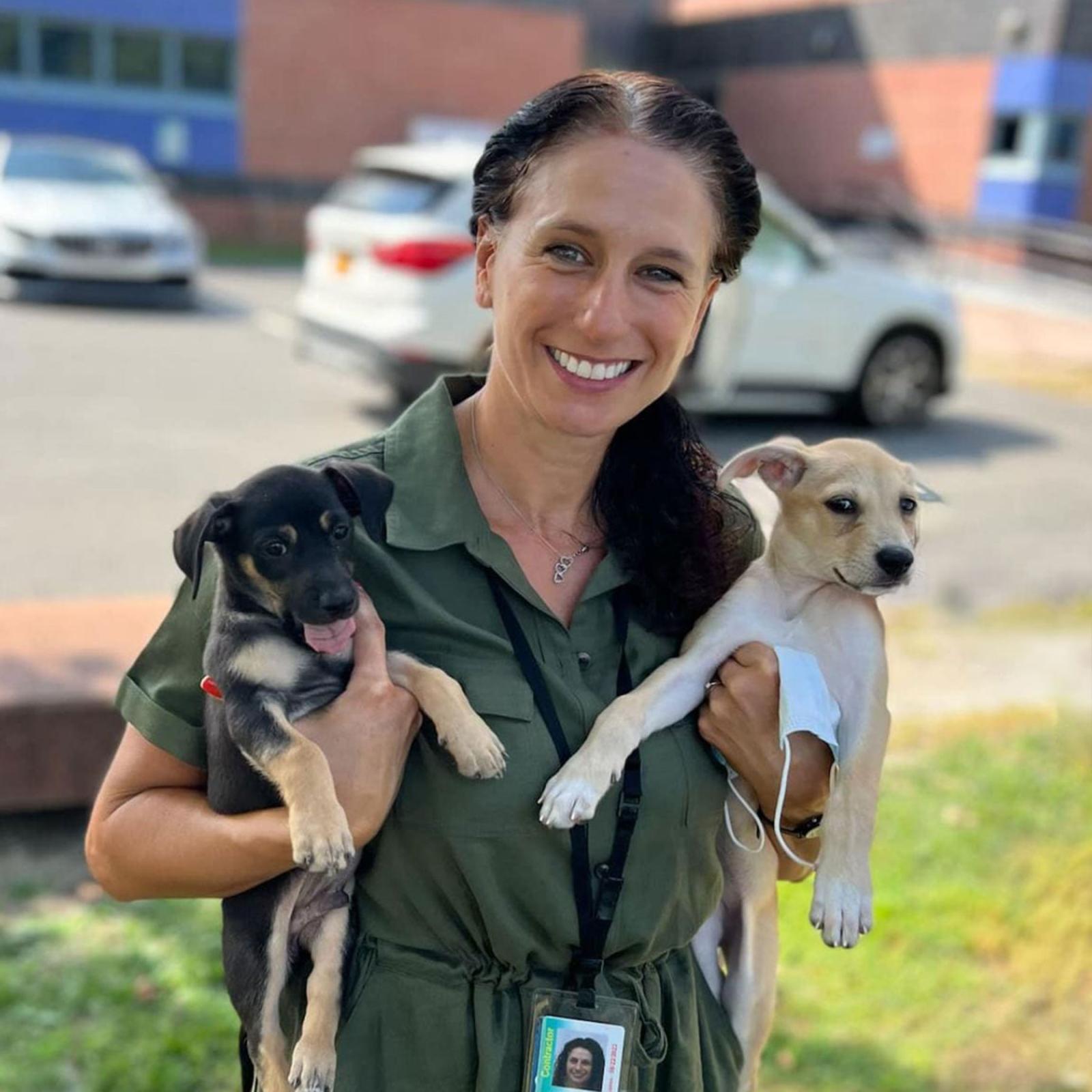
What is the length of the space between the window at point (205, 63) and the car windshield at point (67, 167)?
40.0 feet

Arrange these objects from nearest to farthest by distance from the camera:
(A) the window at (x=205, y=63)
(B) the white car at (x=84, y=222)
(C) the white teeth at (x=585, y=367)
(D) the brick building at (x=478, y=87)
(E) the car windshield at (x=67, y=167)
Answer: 1. (C) the white teeth at (x=585, y=367)
2. (B) the white car at (x=84, y=222)
3. (E) the car windshield at (x=67, y=167)
4. (D) the brick building at (x=478, y=87)
5. (A) the window at (x=205, y=63)

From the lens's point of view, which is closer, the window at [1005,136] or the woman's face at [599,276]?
the woman's face at [599,276]

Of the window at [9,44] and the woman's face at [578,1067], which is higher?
the window at [9,44]

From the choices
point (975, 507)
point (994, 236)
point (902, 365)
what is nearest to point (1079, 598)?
point (975, 507)

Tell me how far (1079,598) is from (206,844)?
7.25 m

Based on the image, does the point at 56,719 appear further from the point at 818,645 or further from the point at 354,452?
the point at 818,645

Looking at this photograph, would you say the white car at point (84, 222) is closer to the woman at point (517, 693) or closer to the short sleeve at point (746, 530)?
the short sleeve at point (746, 530)

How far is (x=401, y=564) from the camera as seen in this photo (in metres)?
2.17

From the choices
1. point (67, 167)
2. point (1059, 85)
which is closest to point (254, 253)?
point (67, 167)

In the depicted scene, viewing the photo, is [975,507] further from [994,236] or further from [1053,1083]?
[994,236]

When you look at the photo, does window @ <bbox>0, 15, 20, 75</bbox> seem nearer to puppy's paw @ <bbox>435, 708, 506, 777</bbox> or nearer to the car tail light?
the car tail light

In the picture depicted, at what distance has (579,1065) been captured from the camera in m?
2.04

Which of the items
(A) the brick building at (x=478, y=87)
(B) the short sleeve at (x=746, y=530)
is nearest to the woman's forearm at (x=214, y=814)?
(B) the short sleeve at (x=746, y=530)

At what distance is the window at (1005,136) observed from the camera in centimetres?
2679
